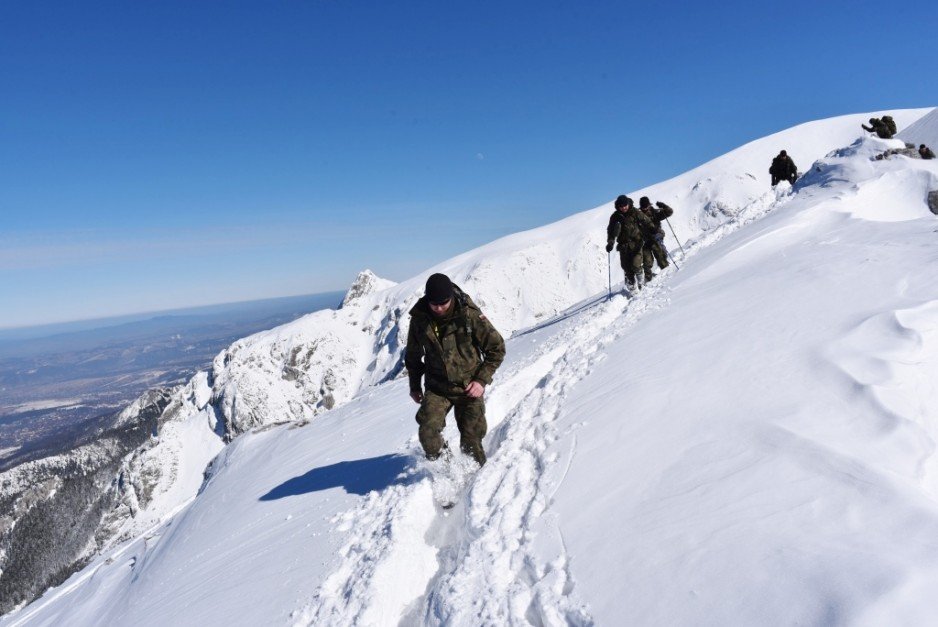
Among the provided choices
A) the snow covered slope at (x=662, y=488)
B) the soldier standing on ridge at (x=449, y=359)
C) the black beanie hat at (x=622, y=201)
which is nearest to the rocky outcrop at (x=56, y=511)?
the snow covered slope at (x=662, y=488)

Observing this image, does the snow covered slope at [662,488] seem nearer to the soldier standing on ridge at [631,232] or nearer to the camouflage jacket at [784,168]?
the soldier standing on ridge at [631,232]

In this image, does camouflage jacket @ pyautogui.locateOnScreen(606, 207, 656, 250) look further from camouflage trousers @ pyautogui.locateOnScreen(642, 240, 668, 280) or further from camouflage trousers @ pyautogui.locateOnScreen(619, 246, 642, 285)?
camouflage trousers @ pyautogui.locateOnScreen(642, 240, 668, 280)

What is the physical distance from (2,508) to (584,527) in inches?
7243

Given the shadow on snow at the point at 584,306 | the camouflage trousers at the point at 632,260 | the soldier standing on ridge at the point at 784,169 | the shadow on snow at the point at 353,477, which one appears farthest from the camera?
the soldier standing on ridge at the point at 784,169

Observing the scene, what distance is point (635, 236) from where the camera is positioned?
15047 millimetres

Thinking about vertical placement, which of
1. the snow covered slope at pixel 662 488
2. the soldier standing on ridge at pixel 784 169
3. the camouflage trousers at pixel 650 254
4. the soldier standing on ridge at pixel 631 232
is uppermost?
the soldier standing on ridge at pixel 784 169

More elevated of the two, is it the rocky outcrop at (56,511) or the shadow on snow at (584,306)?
the shadow on snow at (584,306)

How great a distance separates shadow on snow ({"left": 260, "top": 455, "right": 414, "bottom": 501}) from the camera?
792cm

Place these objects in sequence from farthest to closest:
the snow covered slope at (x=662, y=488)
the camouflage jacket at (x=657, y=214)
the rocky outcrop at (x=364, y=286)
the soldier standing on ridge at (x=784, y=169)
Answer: the rocky outcrop at (x=364, y=286), the soldier standing on ridge at (x=784, y=169), the camouflage jacket at (x=657, y=214), the snow covered slope at (x=662, y=488)

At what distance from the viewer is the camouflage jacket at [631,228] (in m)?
14.9

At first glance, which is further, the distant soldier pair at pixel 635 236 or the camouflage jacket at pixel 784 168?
the camouflage jacket at pixel 784 168

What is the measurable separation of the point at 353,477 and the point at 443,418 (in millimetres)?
3053

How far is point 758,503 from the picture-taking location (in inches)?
140

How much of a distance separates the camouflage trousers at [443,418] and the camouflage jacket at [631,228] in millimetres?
9907
